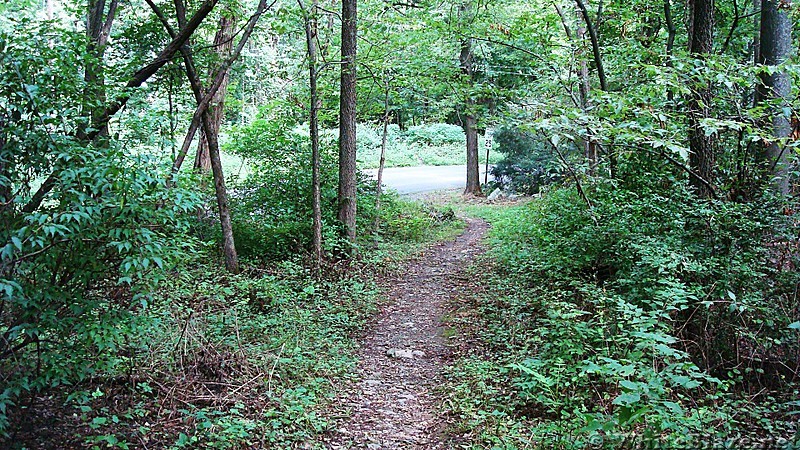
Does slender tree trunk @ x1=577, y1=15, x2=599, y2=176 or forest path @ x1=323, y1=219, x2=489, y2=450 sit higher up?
slender tree trunk @ x1=577, y1=15, x2=599, y2=176

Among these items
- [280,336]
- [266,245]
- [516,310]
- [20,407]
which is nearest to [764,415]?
[516,310]

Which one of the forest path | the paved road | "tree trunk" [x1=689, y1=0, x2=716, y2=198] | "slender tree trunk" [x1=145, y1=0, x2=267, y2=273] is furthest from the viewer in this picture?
the paved road

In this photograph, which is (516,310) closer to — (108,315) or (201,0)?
(108,315)

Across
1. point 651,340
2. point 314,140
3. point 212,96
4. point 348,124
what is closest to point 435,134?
point 348,124

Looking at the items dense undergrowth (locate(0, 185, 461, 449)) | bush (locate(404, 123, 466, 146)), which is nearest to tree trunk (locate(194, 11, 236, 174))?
dense undergrowth (locate(0, 185, 461, 449))

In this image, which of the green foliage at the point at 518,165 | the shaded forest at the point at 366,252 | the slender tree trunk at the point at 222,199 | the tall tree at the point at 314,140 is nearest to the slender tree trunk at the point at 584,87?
the shaded forest at the point at 366,252

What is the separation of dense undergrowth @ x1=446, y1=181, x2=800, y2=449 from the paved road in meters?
13.5

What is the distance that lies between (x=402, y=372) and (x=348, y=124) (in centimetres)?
574

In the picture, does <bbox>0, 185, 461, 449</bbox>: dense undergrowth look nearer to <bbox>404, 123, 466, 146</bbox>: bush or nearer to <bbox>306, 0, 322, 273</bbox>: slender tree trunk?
<bbox>306, 0, 322, 273</bbox>: slender tree trunk

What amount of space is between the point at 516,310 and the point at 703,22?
4624mm

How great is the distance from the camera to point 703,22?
758 centimetres

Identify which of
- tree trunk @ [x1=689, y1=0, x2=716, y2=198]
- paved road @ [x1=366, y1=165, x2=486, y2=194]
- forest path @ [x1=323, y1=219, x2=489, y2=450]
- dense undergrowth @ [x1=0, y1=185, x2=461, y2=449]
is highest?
tree trunk @ [x1=689, y1=0, x2=716, y2=198]

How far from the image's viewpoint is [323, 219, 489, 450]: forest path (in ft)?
16.7

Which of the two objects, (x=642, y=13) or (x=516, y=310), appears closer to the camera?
(x=516, y=310)
